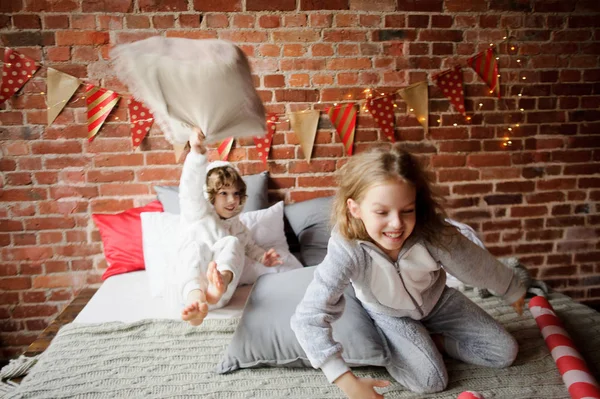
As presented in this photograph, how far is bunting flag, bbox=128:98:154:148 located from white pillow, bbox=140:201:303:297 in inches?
16.7

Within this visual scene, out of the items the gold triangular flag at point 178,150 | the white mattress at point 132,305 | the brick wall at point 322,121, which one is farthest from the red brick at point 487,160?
the gold triangular flag at point 178,150

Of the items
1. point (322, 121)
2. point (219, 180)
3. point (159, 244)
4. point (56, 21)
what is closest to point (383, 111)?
point (322, 121)

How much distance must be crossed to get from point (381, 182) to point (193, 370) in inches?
31.7

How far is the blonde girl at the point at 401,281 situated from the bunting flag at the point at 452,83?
47.9 inches

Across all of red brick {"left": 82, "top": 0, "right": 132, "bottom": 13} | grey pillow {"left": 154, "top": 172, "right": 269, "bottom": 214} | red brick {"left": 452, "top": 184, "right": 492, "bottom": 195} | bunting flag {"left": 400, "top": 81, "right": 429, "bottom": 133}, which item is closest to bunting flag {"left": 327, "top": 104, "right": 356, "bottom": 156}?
bunting flag {"left": 400, "top": 81, "right": 429, "bottom": 133}

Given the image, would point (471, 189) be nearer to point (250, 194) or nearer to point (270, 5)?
point (250, 194)

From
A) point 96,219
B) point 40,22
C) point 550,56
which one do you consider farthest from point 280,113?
point 550,56

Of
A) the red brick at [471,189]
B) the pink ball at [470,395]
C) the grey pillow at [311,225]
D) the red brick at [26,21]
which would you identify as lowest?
the pink ball at [470,395]

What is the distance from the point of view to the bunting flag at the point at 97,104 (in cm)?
225

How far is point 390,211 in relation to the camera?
1225mm

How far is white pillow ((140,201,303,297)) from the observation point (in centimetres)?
193

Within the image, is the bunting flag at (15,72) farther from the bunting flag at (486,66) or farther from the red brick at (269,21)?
the bunting flag at (486,66)

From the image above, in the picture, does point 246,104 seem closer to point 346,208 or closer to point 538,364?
point 346,208

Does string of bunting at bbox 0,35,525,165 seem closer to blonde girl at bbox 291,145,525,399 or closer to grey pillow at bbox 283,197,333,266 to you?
grey pillow at bbox 283,197,333,266
